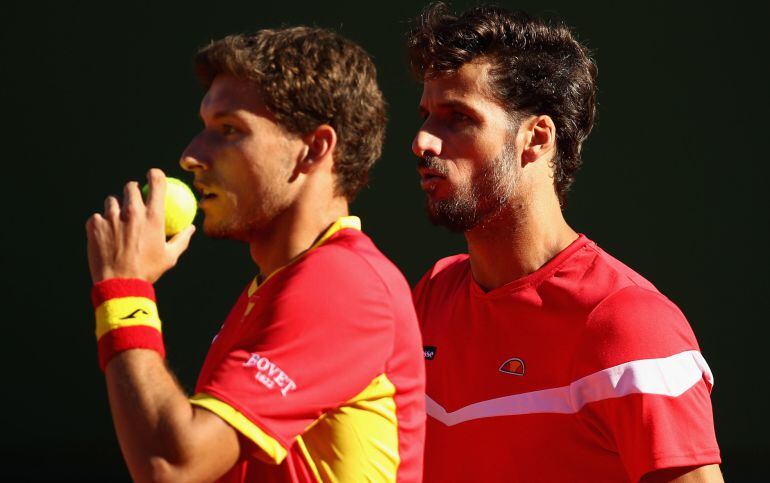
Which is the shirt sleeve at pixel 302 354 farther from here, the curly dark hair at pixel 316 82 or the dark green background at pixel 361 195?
the dark green background at pixel 361 195

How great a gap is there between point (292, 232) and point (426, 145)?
84cm

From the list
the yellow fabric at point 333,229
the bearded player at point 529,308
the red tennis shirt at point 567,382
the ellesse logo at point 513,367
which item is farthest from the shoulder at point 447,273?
the yellow fabric at point 333,229

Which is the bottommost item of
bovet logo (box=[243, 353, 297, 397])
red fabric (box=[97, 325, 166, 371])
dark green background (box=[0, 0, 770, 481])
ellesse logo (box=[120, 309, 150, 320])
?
dark green background (box=[0, 0, 770, 481])

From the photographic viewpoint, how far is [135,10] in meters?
6.95

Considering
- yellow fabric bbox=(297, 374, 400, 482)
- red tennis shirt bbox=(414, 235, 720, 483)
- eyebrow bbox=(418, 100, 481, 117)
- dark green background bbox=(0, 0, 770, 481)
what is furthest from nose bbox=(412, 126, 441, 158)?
dark green background bbox=(0, 0, 770, 481)

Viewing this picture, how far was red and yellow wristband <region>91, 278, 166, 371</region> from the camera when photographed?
203cm

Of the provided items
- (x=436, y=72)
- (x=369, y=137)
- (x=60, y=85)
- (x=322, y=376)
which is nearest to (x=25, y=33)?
(x=60, y=85)

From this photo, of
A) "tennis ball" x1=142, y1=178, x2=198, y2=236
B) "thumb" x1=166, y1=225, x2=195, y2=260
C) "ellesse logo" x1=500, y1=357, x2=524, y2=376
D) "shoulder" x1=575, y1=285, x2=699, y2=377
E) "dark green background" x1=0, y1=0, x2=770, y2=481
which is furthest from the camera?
"dark green background" x1=0, y1=0, x2=770, y2=481

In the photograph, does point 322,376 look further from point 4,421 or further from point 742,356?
point 4,421

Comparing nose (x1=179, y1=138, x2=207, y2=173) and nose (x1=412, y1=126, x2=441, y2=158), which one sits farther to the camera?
nose (x1=412, y1=126, x2=441, y2=158)

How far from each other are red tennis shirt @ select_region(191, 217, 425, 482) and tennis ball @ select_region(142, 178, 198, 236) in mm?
305

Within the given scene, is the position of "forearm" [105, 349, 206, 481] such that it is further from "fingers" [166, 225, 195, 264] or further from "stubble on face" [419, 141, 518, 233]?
"stubble on face" [419, 141, 518, 233]

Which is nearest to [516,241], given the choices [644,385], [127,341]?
[644,385]

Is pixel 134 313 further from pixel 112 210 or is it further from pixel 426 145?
pixel 426 145
